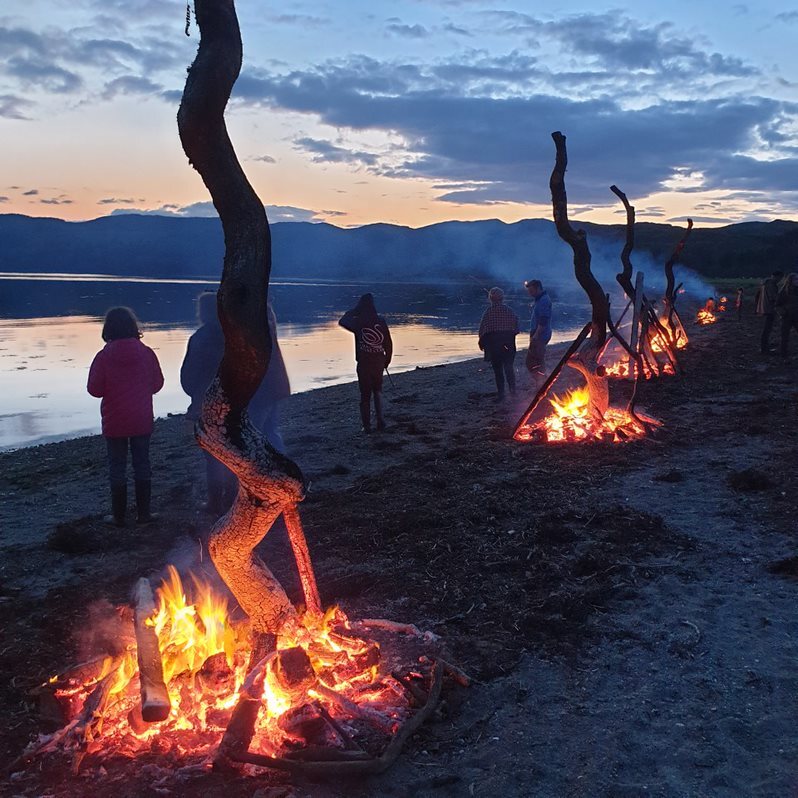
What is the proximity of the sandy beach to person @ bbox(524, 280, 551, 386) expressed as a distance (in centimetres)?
244

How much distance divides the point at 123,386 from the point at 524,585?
4.23 meters

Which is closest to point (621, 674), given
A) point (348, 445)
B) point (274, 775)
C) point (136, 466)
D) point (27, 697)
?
point (274, 775)

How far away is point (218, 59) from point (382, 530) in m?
4.73

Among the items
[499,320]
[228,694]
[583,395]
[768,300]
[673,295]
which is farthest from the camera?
[673,295]

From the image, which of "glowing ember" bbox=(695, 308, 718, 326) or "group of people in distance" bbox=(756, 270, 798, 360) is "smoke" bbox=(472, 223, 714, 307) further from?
"group of people in distance" bbox=(756, 270, 798, 360)

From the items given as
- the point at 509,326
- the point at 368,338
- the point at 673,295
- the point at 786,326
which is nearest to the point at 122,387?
the point at 368,338

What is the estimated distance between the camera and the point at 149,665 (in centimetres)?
377

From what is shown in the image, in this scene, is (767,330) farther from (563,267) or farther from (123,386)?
(563,267)

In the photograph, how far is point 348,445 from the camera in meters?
10.7

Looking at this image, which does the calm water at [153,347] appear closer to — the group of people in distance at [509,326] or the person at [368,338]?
the person at [368,338]

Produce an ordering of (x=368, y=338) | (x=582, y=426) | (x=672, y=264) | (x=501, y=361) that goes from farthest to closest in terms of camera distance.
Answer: (x=672, y=264)
(x=501, y=361)
(x=368, y=338)
(x=582, y=426)

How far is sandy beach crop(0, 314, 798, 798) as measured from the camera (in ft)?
11.7

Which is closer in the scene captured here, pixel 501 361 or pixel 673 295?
pixel 501 361

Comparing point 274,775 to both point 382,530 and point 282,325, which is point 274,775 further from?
point 282,325
